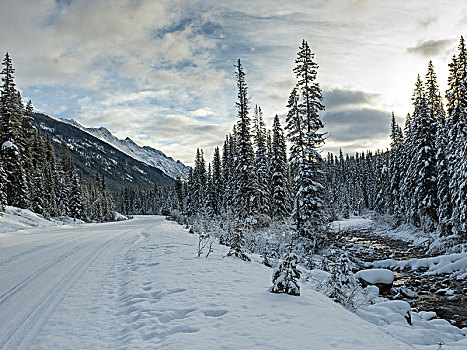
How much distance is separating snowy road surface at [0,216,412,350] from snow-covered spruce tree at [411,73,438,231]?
25032mm

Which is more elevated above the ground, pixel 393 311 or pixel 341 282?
pixel 341 282

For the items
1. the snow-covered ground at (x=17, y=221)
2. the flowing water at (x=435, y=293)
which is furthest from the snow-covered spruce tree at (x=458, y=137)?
the snow-covered ground at (x=17, y=221)

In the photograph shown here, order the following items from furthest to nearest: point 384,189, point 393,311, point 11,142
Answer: point 384,189 < point 11,142 < point 393,311

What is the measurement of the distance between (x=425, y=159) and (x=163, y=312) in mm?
29297

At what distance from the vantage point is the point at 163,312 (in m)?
5.27

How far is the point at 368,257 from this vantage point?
20.9 m

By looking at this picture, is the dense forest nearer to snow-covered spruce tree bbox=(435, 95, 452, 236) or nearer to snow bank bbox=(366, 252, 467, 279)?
snow-covered spruce tree bbox=(435, 95, 452, 236)

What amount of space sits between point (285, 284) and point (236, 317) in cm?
194

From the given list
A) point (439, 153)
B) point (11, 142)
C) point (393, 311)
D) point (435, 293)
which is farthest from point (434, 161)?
point (11, 142)

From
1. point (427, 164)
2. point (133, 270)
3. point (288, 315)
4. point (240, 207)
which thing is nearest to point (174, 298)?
point (288, 315)

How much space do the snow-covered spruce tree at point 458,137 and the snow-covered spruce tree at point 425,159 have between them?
4393mm

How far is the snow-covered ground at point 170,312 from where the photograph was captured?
422 cm

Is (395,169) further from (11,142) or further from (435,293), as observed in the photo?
(11,142)

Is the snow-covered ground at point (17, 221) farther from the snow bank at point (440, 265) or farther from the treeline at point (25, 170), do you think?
the snow bank at point (440, 265)
